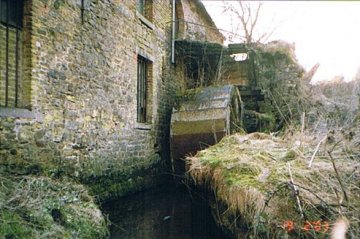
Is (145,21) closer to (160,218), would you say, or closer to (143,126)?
(143,126)

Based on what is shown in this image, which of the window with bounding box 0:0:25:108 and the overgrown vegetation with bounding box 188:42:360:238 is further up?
the window with bounding box 0:0:25:108

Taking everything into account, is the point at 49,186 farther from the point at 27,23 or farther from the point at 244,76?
the point at 244,76

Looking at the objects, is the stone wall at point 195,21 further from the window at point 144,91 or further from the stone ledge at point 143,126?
the stone ledge at point 143,126

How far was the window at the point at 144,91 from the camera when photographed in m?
8.34

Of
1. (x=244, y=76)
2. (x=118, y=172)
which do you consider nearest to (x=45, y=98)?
(x=118, y=172)

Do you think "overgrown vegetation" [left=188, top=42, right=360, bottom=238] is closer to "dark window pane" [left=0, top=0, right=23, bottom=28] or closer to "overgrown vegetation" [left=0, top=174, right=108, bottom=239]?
"overgrown vegetation" [left=0, top=174, right=108, bottom=239]

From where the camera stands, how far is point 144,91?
8.53 metres

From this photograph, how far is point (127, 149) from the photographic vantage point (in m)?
7.30

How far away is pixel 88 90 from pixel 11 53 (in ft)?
5.03

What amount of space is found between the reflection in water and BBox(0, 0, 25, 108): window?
225 centimetres

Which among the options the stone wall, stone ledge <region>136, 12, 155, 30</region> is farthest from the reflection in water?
the stone wall

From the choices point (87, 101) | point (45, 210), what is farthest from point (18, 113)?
point (87, 101)

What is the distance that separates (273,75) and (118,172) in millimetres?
5094

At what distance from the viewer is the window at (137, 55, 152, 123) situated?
27.4ft
